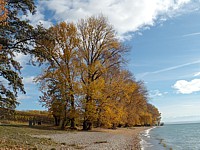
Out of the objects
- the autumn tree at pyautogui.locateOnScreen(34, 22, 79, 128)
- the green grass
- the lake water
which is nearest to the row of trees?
the autumn tree at pyautogui.locateOnScreen(34, 22, 79, 128)

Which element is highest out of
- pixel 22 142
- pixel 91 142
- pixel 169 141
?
pixel 22 142

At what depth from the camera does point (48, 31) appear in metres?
18.2

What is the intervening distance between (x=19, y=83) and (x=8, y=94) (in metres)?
1.14

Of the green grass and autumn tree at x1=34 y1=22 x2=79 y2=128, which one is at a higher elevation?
autumn tree at x1=34 y1=22 x2=79 y2=128

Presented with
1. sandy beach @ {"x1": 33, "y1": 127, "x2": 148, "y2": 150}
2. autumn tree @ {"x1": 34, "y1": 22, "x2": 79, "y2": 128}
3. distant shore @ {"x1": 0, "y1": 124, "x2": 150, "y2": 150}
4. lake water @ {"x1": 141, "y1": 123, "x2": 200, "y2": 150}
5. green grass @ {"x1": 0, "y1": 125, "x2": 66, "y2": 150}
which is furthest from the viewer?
autumn tree @ {"x1": 34, "y1": 22, "x2": 79, "y2": 128}

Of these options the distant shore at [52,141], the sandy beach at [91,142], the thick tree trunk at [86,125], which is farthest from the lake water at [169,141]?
the thick tree trunk at [86,125]

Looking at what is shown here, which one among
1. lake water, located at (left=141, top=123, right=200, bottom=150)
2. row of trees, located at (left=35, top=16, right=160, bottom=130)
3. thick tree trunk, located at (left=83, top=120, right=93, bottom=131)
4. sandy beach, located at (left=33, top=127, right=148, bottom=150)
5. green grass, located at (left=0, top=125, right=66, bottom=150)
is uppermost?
row of trees, located at (left=35, top=16, right=160, bottom=130)

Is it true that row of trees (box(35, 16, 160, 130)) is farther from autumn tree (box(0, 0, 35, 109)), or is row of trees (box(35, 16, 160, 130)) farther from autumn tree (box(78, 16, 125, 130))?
autumn tree (box(0, 0, 35, 109))

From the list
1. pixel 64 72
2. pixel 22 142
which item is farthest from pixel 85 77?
pixel 22 142

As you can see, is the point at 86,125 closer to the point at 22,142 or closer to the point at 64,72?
the point at 64,72

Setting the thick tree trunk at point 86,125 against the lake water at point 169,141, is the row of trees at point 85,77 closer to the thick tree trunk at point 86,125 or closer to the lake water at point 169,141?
the thick tree trunk at point 86,125

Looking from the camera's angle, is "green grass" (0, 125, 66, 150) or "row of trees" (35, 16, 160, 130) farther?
"row of trees" (35, 16, 160, 130)

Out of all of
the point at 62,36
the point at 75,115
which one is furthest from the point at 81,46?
the point at 75,115

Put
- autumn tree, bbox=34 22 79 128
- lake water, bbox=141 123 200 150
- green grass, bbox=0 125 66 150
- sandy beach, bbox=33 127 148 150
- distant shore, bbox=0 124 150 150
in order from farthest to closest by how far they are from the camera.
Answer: autumn tree, bbox=34 22 79 128
lake water, bbox=141 123 200 150
sandy beach, bbox=33 127 148 150
distant shore, bbox=0 124 150 150
green grass, bbox=0 125 66 150
